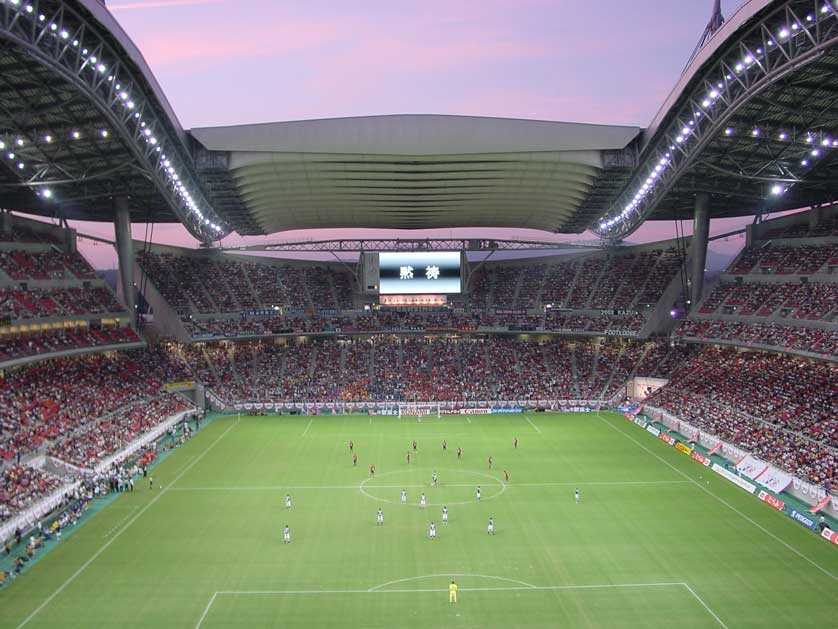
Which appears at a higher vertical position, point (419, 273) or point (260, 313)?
point (419, 273)

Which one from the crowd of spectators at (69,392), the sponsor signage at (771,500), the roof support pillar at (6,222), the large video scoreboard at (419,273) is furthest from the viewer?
the large video scoreboard at (419,273)

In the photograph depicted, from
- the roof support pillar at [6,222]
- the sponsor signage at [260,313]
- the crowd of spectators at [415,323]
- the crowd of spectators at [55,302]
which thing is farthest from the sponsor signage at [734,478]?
the roof support pillar at [6,222]

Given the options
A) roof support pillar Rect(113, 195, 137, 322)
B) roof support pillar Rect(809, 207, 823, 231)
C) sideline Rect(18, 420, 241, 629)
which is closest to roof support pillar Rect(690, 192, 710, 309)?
roof support pillar Rect(809, 207, 823, 231)

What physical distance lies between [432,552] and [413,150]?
32.1 meters

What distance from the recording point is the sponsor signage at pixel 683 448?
149ft

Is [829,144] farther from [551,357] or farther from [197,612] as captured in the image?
[197,612]

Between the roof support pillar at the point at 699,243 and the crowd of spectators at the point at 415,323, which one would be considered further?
the crowd of spectators at the point at 415,323

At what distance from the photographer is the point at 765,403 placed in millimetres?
47656

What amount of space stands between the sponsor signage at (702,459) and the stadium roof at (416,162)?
73.6ft

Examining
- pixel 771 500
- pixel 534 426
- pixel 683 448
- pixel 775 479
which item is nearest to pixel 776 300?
pixel 683 448

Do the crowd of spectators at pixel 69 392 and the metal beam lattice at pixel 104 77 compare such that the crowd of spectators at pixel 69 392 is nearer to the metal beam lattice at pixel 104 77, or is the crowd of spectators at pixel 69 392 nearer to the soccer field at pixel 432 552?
the soccer field at pixel 432 552

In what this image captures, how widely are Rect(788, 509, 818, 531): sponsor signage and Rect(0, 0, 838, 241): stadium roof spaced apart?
2078cm

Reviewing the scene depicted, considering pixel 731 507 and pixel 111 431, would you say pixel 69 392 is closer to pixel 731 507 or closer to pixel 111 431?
pixel 111 431

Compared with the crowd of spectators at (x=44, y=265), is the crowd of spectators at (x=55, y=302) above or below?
below
